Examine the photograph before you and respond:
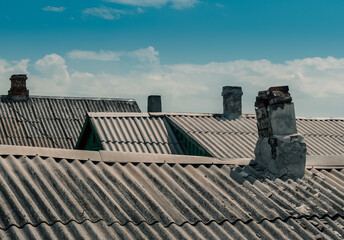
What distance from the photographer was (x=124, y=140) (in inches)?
533

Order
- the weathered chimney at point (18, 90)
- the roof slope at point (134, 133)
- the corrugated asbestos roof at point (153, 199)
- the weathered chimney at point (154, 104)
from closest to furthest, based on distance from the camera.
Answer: the corrugated asbestos roof at point (153, 199), the roof slope at point (134, 133), the weathered chimney at point (154, 104), the weathered chimney at point (18, 90)

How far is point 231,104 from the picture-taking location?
16.2 m

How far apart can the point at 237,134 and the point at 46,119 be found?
384 inches

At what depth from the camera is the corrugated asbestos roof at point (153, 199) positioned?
5207 mm

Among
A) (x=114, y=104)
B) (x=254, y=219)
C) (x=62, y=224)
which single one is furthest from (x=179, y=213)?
(x=114, y=104)

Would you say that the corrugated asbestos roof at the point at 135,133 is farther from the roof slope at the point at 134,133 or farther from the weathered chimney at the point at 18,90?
the weathered chimney at the point at 18,90

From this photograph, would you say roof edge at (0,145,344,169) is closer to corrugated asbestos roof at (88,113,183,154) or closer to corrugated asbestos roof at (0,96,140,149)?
corrugated asbestos roof at (88,113,183,154)

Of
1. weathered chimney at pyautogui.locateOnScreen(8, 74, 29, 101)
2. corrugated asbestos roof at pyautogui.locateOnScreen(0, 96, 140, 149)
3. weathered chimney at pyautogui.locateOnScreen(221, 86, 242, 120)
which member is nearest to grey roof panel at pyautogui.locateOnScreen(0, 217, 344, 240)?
weathered chimney at pyautogui.locateOnScreen(221, 86, 242, 120)

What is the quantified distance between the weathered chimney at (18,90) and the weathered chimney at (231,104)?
33.4 ft

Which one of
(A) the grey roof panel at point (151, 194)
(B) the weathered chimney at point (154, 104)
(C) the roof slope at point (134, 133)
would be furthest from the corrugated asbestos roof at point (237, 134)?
(B) the weathered chimney at point (154, 104)

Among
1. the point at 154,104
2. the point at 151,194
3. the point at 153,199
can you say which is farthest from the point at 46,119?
the point at 153,199

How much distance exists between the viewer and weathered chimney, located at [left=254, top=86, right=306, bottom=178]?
24.7 feet

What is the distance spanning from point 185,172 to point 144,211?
1.36 meters

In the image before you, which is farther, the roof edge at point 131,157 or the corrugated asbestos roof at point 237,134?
the corrugated asbestos roof at point 237,134
